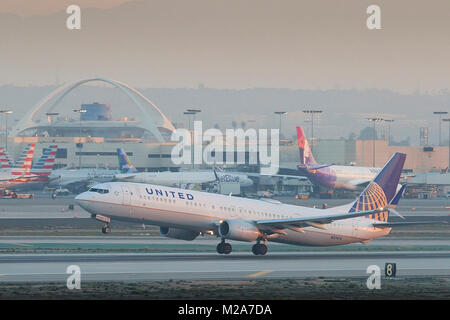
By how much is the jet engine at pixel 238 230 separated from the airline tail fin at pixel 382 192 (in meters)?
9.62

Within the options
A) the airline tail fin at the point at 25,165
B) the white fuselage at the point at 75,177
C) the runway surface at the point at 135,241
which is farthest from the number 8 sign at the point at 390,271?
the white fuselage at the point at 75,177

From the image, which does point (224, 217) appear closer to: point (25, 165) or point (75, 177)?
point (25, 165)

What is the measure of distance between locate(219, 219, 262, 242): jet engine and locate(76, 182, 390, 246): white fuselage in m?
0.89

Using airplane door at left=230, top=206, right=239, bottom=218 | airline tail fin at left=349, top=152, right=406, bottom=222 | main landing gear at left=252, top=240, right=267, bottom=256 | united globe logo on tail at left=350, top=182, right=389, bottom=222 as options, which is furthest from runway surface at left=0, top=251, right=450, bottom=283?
airline tail fin at left=349, top=152, right=406, bottom=222

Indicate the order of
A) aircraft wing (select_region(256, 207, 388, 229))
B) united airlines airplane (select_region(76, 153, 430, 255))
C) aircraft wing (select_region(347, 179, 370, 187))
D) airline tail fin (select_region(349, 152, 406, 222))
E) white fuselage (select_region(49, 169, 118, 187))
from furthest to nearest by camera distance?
1. white fuselage (select_region(49, 169, 118, 187))
2. aircraft wing (select_region(347, 179, 370, 187))
3. airline tail fin (select_region(349, 152, 406, 222))
4. aircraft wing (select_region(256, 207, 388, 229))
5. united airlines airplane (select_region(76, 153, 430, 255))

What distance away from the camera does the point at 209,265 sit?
53281 millimetres

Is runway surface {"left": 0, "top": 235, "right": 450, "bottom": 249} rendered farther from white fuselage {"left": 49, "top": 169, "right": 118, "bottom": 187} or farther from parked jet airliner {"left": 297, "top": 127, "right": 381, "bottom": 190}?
white fuselage {"left": 49, "top": 169, "right": 118, "bottom": 187}

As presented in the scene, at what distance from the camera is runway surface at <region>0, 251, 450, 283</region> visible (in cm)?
4722

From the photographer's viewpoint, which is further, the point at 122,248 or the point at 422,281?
the point at 122,248

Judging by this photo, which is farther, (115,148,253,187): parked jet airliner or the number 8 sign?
(115,148,253,187): parked jet airliner
